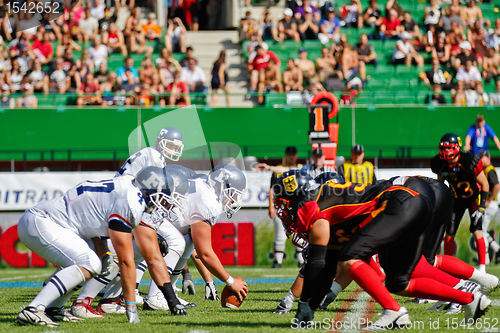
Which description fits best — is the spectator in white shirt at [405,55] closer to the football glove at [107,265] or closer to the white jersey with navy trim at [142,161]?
the white jersey with navy trim at [142,161]

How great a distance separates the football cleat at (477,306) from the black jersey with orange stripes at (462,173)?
362 centimetres

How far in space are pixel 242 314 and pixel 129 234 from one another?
5.28 ft

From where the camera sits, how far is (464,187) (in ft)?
34.9

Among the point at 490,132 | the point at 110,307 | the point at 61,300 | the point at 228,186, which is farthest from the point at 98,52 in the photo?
the point at 61,300

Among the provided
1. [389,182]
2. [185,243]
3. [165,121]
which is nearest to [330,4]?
[165,121]

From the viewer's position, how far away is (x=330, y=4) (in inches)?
814

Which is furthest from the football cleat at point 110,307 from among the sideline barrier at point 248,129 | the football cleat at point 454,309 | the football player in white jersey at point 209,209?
the sideline barrier at point 248,129

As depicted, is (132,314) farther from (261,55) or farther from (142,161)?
(261,55)

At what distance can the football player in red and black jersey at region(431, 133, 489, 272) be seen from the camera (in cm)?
1019

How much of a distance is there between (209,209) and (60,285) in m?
1.80

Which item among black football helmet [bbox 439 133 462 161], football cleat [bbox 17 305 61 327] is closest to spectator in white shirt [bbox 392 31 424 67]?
black football helmet [bbox 439 133 462 161]

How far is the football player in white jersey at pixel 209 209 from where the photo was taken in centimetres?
783

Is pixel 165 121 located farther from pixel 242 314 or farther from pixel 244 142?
pixel 242 314

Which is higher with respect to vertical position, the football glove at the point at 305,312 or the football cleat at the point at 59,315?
the football glove at the point at 305,312
